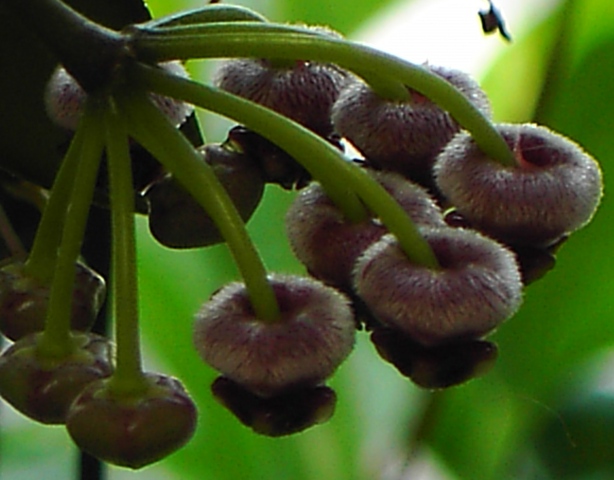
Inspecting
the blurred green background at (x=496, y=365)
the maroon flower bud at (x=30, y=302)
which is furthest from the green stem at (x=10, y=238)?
the blurred green background at (x=496, y=365)

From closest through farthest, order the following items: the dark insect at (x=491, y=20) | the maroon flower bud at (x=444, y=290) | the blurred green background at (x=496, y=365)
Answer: the maroon flower bud at (x=444, y=290) → the dark insect at (x=491, y=20) → the blurred green background at (x=496, y=365)

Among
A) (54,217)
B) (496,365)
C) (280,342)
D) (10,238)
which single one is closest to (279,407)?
(280,342)

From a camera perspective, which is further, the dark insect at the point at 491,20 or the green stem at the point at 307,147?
the dark insect at the point at 491,20

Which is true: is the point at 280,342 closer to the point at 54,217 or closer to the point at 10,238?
the point at 54,217

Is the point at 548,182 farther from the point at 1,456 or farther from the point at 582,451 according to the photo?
the point at 1,456

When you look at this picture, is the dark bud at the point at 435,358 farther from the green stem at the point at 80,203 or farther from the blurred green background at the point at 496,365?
the blurred green background at the point at 496,365

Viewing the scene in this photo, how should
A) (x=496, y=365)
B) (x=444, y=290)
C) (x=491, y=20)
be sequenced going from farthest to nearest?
(x=496, y=365), (x=491, y=20), (x=444, y=290)

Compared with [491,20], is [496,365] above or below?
below
